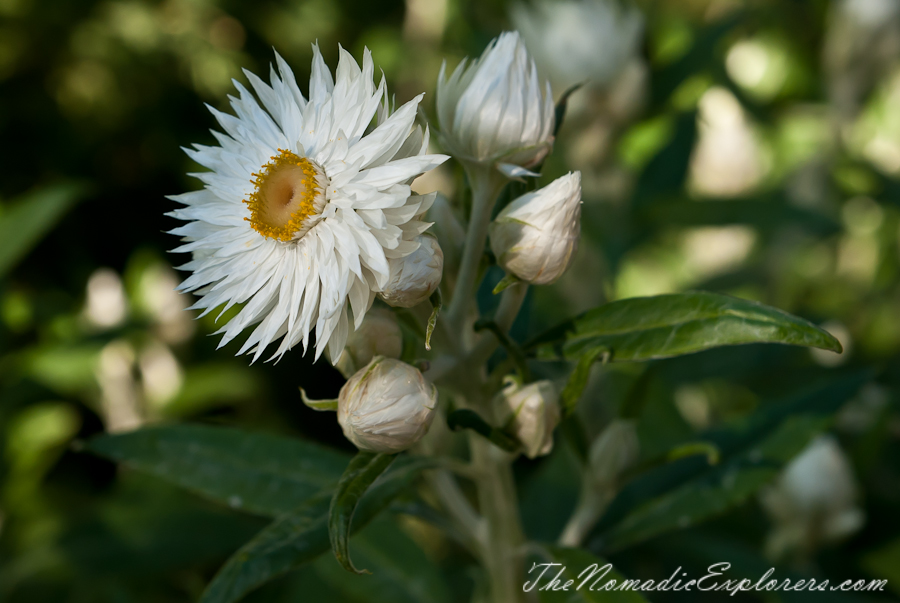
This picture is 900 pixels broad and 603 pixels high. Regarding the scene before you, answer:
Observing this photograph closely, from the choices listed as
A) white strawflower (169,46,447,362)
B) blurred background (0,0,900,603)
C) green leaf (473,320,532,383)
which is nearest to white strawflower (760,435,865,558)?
blurred background (0,0,900,603)

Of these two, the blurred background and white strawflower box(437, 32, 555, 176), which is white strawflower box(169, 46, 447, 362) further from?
the blurred background

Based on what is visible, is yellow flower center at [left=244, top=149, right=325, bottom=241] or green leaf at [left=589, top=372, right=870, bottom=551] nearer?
yellow flower center at [left=244, top=149, right=325, bottom=241]

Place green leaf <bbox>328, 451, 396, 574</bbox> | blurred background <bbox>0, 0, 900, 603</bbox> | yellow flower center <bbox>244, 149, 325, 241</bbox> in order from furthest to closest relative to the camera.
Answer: blurred background <bbox>0, 0, 900, 603</bbox> → yellow flower center <bbox>244, 149, 325, 241</bbox> → green leaf <bbox>328, 451, 396, 574</bbox>

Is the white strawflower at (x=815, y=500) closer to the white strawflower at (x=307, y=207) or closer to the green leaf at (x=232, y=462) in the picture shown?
the green leaf at (x=232, y=462)

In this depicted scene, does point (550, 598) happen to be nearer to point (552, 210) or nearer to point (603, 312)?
point (603, 312)

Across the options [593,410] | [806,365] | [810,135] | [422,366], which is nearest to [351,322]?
[422,366]

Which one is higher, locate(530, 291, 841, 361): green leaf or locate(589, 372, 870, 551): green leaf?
locate(530, 291, 841, 361): green leaf
